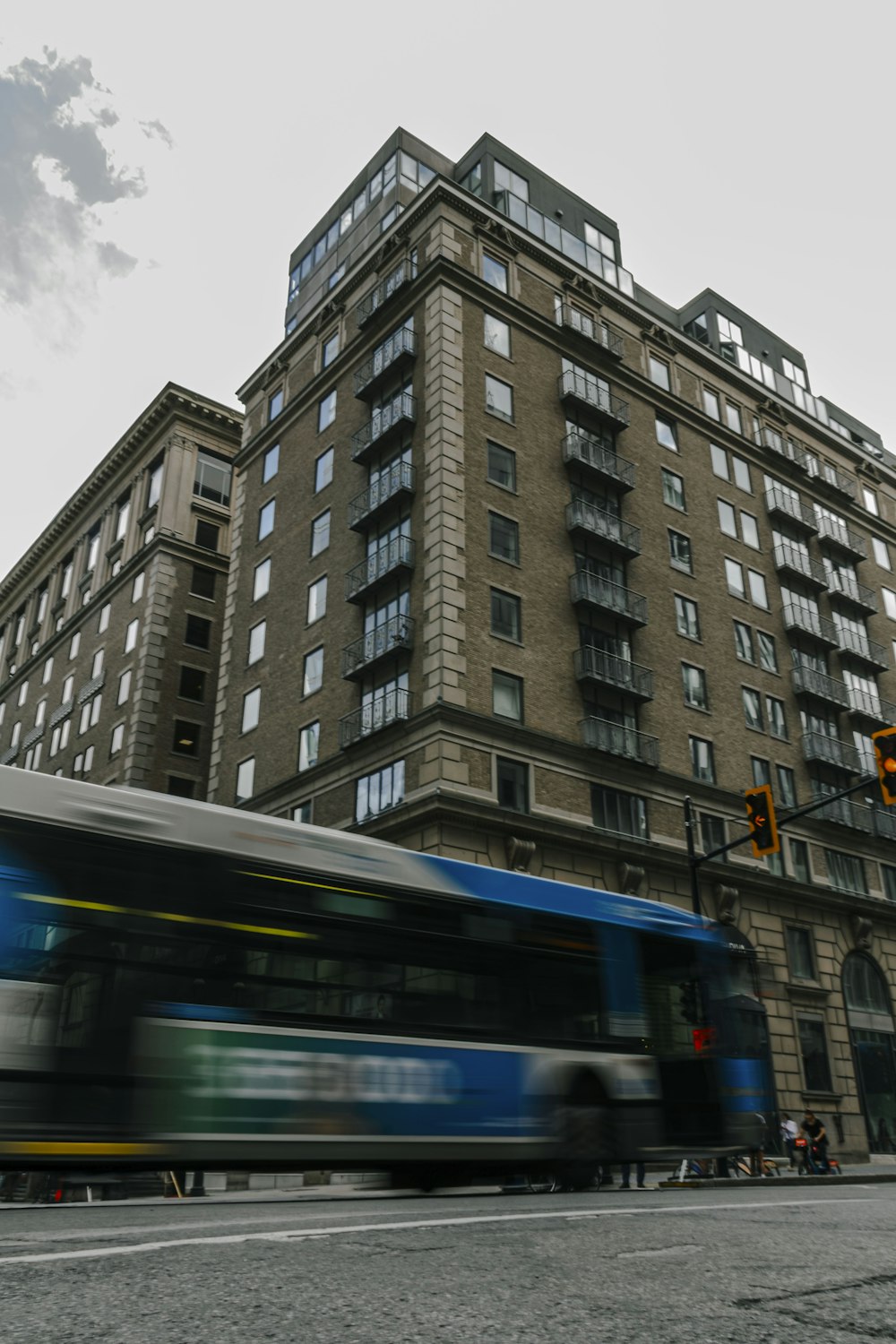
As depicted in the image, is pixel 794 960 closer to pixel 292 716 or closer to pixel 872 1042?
pixel 872 1042

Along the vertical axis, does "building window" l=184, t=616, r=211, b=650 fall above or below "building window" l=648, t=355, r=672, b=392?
below

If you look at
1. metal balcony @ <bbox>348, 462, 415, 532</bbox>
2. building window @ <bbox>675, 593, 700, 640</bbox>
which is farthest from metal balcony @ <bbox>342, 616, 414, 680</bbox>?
building window @ <bbox>675, 593, 700, 640</bbox>

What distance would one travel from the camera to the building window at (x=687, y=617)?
3653 centimetres

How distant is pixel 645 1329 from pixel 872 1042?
36.1 meters

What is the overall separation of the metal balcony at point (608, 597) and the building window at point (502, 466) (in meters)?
3.45

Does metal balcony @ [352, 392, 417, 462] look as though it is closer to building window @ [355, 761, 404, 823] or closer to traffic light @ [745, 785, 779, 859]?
building window @ [355, 761, 404, 823]

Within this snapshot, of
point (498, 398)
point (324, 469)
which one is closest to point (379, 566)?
point (498, 398)

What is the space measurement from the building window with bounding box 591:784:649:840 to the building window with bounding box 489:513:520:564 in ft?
23.0

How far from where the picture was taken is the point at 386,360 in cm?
3525

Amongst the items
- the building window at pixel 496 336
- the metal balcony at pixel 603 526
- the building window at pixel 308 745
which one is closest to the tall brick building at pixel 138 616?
the building window at pixel 308 745

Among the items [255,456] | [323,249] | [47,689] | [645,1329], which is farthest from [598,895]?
[47,689]

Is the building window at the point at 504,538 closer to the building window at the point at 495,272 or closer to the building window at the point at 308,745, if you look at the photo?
the building window at the point at 308,745

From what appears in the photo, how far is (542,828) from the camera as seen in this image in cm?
2844

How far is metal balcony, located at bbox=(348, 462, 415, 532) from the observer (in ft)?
106
